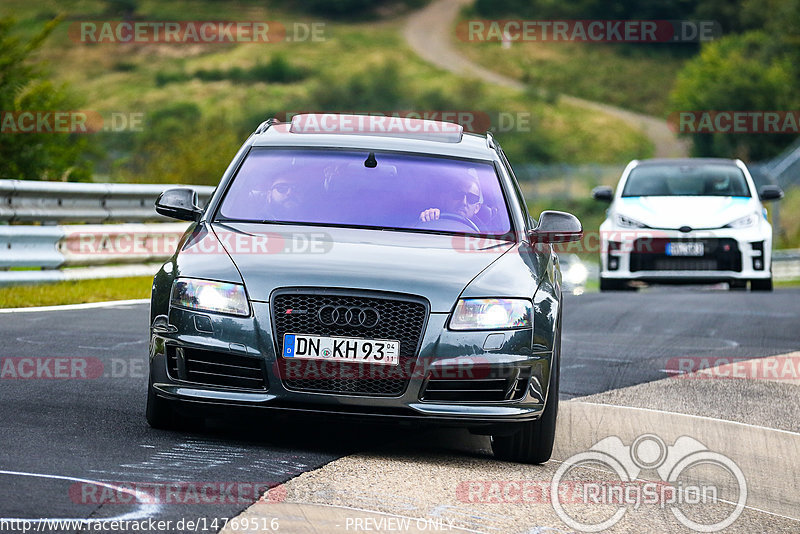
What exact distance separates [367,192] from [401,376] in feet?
4.81

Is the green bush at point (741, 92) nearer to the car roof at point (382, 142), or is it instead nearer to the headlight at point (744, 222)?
the headlight at point (744, 222)

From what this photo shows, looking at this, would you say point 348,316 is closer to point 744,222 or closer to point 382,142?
point 382,142

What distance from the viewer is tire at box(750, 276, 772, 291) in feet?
57.2

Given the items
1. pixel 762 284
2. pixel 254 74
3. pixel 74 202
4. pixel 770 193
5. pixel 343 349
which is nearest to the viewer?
pixel 343 349

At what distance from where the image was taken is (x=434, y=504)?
5.65m

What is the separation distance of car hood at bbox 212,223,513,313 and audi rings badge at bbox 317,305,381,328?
11cm

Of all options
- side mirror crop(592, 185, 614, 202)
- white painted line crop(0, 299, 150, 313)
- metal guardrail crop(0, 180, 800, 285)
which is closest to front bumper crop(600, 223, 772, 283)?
side mirror crop(592, 185, 614, 202)

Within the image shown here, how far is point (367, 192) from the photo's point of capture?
7.57 metres

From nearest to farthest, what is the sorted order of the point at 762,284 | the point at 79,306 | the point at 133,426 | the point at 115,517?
the point at 115,517 < the point at 133,426 < the point at 79,306 < the point at 762,284

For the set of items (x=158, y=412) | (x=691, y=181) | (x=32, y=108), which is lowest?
(x=158, y=412)

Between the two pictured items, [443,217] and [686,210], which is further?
[686,210]

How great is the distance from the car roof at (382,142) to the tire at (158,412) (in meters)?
1.75

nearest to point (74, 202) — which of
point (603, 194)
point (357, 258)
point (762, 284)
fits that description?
point (603, 194)

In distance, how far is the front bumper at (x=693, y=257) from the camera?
16641 mm
